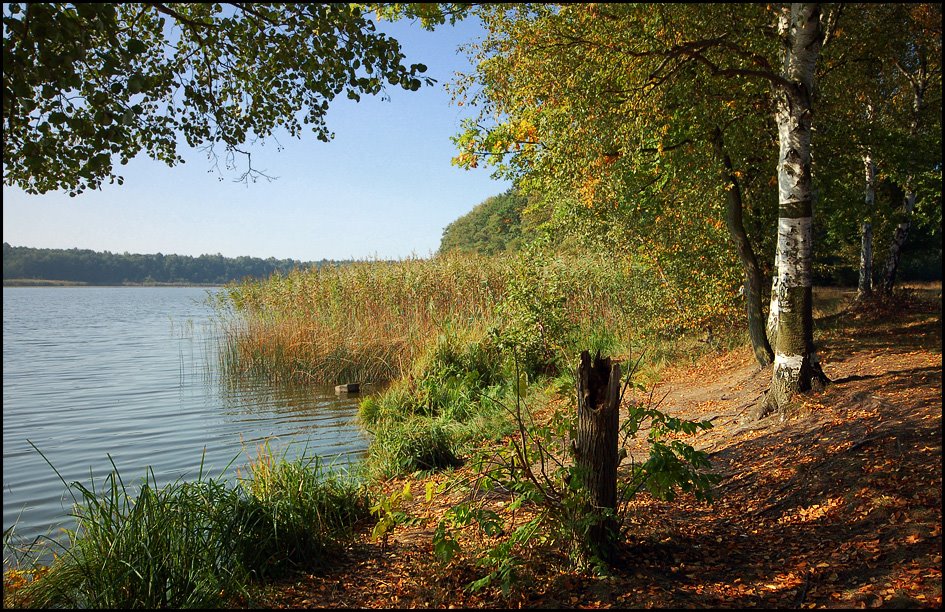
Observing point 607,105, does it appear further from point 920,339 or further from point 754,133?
point 920,339

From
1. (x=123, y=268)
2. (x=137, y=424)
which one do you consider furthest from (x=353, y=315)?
(x=123, y=268)

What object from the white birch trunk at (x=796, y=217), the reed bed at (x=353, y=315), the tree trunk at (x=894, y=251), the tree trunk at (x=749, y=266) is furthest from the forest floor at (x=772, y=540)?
the tree trunk at (x=894, y=251)

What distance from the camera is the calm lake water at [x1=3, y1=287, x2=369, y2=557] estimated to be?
733cm

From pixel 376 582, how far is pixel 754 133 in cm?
716

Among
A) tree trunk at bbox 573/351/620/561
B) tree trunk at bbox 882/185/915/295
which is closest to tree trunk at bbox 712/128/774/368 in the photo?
tree trunk at bbox 573/351/620/561

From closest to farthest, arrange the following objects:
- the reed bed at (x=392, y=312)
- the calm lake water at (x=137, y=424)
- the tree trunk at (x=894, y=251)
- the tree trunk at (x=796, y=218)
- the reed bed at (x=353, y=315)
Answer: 1. the tree trunk at (x=796, y=218)
2. the calm lake water at (x=137, y=424)
3. the reed bed at (x=392, y=312)
4. the reed bed at (x=353, y=315)
5. the tree trunk at (x=894, y=251)

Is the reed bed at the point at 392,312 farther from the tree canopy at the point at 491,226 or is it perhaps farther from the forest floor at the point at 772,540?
the tree canopy at the point at 491,226

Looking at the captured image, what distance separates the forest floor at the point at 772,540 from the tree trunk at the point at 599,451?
20cm

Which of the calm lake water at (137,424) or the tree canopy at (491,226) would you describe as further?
the tree canopy at (491,226)

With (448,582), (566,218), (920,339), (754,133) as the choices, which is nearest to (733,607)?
(448,582)

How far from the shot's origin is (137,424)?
33.2 ft

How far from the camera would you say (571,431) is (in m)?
3.78

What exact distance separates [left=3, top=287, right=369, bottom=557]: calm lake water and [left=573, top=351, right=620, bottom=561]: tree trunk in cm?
384

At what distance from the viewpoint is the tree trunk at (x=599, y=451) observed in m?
3.62
